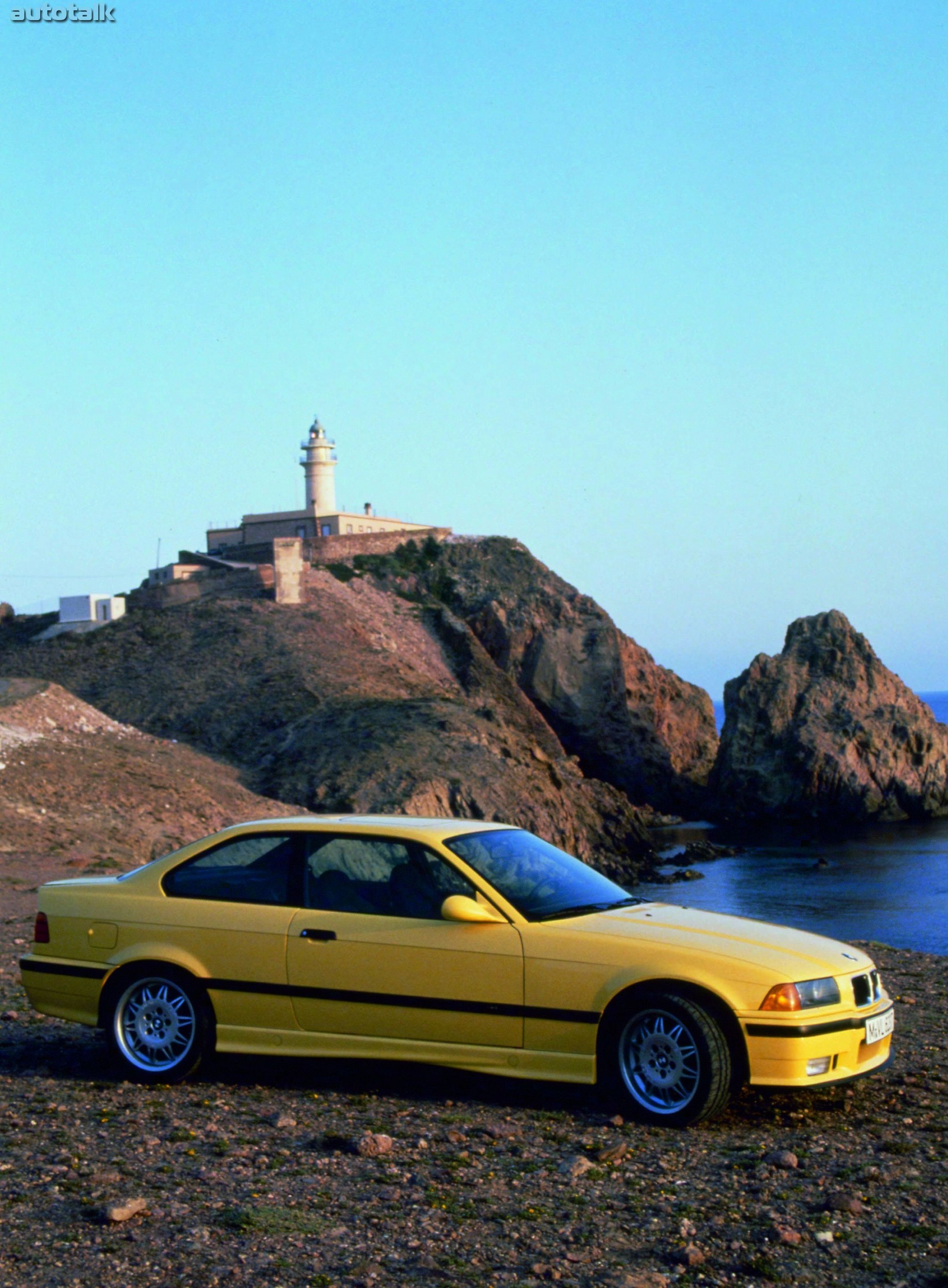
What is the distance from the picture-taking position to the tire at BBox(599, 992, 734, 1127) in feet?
21.6

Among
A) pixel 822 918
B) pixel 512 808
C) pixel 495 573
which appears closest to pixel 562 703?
pixel 495 573

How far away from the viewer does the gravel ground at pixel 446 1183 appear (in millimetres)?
4840

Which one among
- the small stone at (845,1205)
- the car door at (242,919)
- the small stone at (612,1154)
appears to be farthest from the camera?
the car door at (242,919)

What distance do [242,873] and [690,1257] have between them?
12.7 ft

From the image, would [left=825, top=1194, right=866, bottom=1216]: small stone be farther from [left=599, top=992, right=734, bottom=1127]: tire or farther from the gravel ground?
[left=599, top=992, right=734, bottom=1127]: tire

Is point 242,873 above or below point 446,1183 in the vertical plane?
above

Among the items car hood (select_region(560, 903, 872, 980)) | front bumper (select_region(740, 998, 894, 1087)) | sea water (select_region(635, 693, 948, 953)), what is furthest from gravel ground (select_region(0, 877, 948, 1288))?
sea water (select_region(635, 693, 948, 953))

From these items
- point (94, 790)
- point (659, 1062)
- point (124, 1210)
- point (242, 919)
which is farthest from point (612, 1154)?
point (94, 790)

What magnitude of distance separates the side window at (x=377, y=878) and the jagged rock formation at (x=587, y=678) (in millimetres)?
68365

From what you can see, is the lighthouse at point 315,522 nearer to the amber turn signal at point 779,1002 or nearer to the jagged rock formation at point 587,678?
the jagged rock formation at point 587,678

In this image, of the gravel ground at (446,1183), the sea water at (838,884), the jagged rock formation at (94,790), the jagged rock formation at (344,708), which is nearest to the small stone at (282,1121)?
the gravel ground at (446,1183)

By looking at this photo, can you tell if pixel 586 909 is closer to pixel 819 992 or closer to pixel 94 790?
pixel 819 992

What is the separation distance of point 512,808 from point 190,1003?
39.7 metres

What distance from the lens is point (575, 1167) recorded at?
19.4 feet
